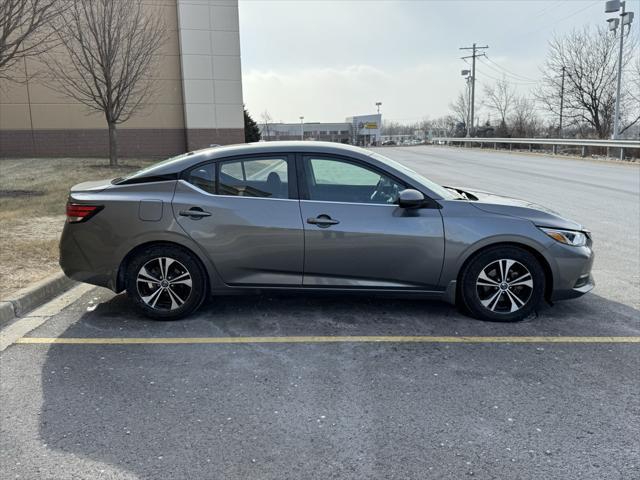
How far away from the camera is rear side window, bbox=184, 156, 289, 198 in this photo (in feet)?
15.8

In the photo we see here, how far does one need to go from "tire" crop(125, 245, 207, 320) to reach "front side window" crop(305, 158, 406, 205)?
1.25 metres

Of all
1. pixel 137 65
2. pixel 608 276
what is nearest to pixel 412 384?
pixel 608 276

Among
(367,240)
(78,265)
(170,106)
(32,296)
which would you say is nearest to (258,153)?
(367,240)

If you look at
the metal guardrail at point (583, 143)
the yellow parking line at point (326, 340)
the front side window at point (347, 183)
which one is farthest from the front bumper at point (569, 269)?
the metal guardrail at point (583, 143)

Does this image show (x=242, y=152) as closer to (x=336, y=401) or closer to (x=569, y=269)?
(x=336, y=401)

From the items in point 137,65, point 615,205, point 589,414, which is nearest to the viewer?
point 589,414

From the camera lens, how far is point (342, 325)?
15.6 feet

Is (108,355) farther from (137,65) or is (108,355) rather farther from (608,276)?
(137,65)

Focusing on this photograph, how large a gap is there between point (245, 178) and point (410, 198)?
148 centimetres

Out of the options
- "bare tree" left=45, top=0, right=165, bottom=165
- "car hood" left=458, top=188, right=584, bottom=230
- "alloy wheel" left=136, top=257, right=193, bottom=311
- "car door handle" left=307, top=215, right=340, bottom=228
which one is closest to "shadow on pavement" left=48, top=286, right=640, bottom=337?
"alloy wheel" left=136, top=257, right=193, bottom=311

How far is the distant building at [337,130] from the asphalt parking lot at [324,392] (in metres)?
70.5

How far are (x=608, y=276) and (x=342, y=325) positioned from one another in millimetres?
3491

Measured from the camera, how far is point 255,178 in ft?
16.0

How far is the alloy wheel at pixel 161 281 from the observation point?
15.8ft
